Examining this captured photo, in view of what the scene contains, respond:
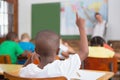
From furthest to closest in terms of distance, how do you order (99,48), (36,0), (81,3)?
(36,0) → (81,3) → (99,48)

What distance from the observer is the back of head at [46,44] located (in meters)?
1.65

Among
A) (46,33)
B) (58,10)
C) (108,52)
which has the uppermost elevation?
(58,10)

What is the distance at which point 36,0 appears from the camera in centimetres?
721

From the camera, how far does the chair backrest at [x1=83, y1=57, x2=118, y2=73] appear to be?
10.8 ft

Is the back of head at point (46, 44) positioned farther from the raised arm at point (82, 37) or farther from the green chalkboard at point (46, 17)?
the green chalkboard at point (46, 17)

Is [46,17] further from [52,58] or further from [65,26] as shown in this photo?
[52,58]

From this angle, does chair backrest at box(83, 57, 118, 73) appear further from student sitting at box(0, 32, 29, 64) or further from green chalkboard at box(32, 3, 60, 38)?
Answer: green chalkboard at box(32, 3, 60, 38)

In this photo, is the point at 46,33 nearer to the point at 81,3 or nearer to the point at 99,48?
the point at 99,48

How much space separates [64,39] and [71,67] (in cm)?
526

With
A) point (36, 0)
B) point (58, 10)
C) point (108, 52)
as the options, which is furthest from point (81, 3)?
point (108, 52)

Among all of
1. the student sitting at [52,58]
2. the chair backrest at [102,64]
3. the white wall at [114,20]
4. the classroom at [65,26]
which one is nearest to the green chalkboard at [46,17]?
the classroom at [65,26]

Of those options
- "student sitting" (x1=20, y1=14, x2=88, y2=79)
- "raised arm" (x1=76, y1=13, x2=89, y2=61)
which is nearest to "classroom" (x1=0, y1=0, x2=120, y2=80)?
"student sitting" (x1=20, y1=14, x2=88, y2=79)

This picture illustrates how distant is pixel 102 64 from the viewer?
3.33 m

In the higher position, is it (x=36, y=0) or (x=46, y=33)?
(x=36, y=0)
